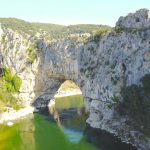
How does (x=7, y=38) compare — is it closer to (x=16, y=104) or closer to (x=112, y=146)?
(x=16, y=104)

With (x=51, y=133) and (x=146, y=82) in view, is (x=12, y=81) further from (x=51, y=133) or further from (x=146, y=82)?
(x=146, y=82)

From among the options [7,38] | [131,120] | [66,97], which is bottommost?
[66,97]

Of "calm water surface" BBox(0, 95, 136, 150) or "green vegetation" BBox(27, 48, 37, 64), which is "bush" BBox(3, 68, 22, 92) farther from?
"calm water surface" BBox(0, 95, 136, 150)

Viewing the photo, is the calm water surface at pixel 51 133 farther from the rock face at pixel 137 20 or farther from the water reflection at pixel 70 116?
the rock face at pixel 137 20

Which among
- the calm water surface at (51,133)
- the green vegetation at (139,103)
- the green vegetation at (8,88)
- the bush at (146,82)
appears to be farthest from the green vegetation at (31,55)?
the bush at (146,82)

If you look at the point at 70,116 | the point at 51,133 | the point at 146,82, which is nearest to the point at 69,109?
the point at 70,116

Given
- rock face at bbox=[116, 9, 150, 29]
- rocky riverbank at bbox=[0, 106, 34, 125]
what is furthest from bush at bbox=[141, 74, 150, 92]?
rocky riverbank at bbox=[0, 106, 34, 125]

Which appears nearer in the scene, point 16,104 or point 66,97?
point 16,104

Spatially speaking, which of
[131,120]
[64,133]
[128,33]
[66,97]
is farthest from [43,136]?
[66,97]
